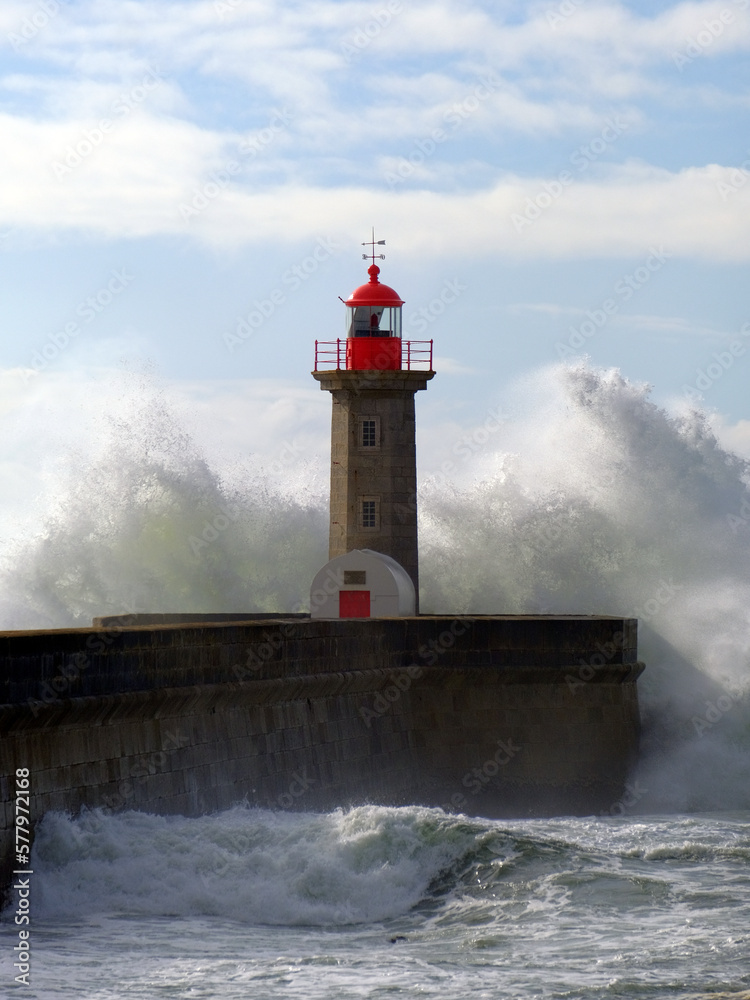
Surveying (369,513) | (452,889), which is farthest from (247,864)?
(369,513)

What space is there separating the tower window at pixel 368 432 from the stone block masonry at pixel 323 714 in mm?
3188

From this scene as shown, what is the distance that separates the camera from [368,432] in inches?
680

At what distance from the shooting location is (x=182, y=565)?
68.3 ft

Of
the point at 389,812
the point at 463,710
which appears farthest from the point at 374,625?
the point at 389,812

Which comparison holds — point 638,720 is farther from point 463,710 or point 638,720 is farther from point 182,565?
point 182,565

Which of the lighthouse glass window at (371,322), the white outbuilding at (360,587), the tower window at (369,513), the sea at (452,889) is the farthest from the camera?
the lighthouse glass window at (371,322)

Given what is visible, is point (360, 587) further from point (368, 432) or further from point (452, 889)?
point (452, 889)

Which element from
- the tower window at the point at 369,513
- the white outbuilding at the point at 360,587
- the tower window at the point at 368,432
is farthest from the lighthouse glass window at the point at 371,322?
the white outbuilding at the point at 360,587

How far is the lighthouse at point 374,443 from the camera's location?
17172 mm

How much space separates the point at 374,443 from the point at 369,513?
787 mm

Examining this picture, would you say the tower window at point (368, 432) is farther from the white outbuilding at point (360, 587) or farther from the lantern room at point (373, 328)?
the white outbuilding at point (360, 587)

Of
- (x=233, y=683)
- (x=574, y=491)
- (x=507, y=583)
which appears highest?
(x=574, y=491)

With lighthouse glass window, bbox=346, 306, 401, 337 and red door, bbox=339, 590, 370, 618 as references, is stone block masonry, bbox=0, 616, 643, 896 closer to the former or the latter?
red door, bbox=339, 590, 370, 618

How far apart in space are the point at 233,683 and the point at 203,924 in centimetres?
278
